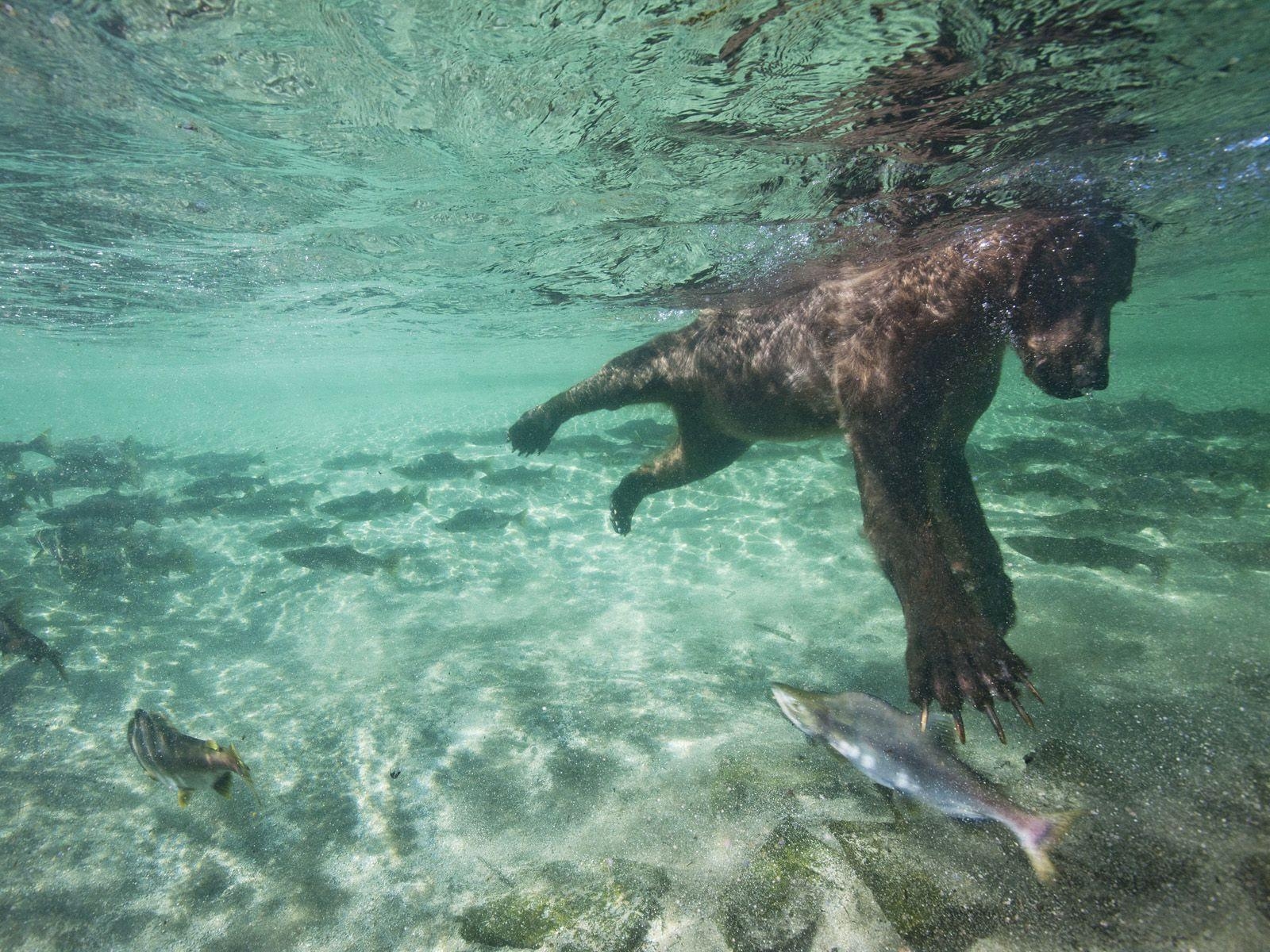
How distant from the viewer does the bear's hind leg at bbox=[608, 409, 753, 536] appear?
19.3 feet

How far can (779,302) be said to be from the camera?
5.04 metres

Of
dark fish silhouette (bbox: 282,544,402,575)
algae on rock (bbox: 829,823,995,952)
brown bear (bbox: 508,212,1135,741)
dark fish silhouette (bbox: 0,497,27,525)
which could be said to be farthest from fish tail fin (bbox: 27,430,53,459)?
algae on rock (bbox: 829,823,995,952)

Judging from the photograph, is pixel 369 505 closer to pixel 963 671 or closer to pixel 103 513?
pixel 103 513

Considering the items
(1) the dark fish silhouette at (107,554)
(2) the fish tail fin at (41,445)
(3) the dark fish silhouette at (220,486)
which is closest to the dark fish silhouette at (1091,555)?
(1) the dark fish silhouette at (107,554)

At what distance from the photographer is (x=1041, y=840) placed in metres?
2.47

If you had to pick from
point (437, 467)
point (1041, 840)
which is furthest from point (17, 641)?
point (1041, 840)

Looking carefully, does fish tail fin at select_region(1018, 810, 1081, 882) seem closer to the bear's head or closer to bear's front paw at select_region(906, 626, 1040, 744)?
bear's front paw at select_region(906, 626, 1040, 744)

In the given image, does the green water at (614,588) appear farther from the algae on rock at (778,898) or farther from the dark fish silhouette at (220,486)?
the dark fish silhouette at (220,486)

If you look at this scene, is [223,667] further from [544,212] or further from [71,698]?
[544,212]

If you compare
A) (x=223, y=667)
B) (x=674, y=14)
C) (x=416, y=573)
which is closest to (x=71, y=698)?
(x=223, y=667)

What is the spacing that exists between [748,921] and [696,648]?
443 cm

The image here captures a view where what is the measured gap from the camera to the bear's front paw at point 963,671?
250 centimetres

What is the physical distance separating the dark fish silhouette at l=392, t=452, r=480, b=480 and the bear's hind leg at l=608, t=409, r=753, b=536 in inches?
305

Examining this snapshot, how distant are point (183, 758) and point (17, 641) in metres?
4.11
